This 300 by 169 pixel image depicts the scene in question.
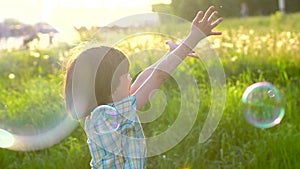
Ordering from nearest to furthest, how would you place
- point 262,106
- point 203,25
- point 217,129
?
point 203,25, point 217,129, point 262,106

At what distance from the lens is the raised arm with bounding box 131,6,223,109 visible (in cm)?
238

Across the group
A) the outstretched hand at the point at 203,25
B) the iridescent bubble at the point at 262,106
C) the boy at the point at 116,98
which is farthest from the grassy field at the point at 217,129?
the outstretched hand at the point at 203,25

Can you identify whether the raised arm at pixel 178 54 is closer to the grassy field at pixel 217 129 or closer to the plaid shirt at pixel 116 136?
the plaid shirt at pixel 116 136

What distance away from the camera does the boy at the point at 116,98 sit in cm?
237

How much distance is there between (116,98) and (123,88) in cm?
7

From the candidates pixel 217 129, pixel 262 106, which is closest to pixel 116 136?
pixel 217 129

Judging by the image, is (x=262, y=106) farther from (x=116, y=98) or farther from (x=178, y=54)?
Answer: (x=116, y=98)

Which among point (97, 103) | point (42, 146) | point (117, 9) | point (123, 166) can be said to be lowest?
point (42, 146)

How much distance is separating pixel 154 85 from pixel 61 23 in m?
5.18

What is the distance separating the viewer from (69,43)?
8.09m

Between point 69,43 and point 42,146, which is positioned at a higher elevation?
point 69,43

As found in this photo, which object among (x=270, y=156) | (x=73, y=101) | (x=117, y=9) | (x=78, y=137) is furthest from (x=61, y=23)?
(x=73, y=101)

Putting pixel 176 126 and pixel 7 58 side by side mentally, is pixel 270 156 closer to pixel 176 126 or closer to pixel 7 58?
pixel 176 126

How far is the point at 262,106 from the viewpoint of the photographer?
4285mm
